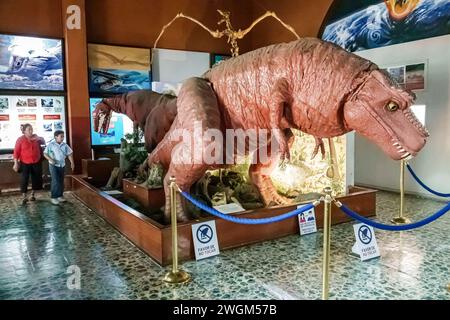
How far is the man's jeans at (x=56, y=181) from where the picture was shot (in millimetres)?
5621

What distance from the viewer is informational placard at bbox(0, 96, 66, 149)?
705cm

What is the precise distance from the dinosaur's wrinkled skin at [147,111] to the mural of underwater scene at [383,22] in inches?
148

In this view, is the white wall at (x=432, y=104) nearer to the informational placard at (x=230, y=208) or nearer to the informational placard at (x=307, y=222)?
the informational placard at (x=307, y=222)

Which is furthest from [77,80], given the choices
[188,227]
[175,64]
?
[188,227]

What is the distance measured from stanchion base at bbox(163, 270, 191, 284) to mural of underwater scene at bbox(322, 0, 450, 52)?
5.17 m

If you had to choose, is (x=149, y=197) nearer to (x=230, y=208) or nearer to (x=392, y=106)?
(x=230, y=208)

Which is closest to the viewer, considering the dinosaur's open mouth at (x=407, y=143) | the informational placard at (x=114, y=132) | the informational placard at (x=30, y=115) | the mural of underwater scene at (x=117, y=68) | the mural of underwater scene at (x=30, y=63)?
the dinosaur's open mouth at (x=407, y=143)

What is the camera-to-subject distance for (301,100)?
3.00 metres

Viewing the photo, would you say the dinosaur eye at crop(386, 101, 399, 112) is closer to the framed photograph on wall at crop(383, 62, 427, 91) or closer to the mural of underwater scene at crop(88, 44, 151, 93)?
the framed photograph on wall at crop(383, 62, 427, 91)

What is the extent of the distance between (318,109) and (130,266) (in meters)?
1.99

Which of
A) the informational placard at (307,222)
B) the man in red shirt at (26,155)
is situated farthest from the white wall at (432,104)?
the man in red shirt at (26,155)

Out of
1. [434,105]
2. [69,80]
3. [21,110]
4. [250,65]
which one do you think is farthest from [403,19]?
[21,110]
